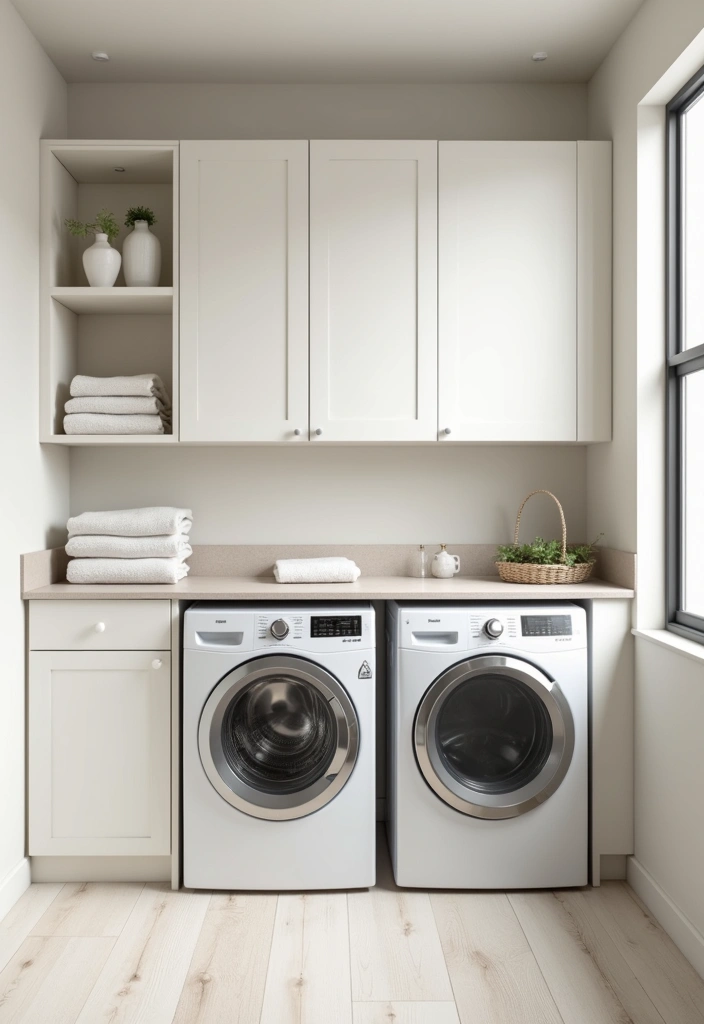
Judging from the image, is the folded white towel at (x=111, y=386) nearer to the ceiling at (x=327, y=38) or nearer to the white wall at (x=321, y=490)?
the white wall at (x=321, y=490)

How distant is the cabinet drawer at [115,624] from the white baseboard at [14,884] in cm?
67

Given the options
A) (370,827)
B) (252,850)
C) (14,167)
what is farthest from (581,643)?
(14,167)

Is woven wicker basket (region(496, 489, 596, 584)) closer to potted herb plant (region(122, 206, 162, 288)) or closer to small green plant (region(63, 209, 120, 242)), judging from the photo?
potted herb plant (region(122, 206, 162, 288))

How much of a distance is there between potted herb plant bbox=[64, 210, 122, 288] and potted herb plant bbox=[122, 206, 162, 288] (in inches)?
1.6

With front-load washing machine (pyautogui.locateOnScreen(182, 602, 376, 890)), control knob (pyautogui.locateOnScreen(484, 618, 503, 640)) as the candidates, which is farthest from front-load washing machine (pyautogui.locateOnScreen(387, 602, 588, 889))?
front-load washing machine (pyautogui.locateOnScreen(182, 602, 376, 890))

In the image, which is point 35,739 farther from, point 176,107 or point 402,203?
point 176,107

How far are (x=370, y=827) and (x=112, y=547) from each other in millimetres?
1217

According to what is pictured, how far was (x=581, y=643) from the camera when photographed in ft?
7.89

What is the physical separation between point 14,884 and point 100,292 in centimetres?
190

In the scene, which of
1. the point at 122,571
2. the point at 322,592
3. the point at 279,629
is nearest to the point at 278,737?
the point at 279,629

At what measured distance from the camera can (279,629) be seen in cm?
234

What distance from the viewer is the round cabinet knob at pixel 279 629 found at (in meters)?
2.34

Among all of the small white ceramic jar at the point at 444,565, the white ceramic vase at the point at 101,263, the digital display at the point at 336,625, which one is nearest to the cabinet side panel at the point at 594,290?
the small white ceramic jar at the point at 444,565

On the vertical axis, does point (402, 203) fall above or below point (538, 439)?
above
